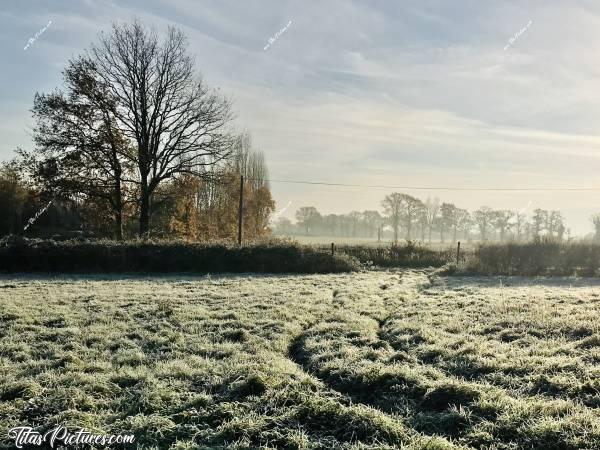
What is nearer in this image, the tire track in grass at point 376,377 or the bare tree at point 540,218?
the tire track in grass at point 376,377

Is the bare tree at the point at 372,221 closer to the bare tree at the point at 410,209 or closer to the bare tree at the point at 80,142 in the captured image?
the bare tree at the point at 410,209

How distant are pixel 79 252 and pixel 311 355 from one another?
20.2 m

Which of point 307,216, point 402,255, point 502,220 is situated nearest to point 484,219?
point 502,220

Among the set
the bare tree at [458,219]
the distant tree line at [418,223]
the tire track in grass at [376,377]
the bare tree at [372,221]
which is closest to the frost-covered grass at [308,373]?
the tire track in grass at [376,377]

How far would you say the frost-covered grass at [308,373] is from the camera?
4723 millimetres

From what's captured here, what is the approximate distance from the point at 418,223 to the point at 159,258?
8014cm

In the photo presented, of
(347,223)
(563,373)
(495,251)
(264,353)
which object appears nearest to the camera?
(563,373)

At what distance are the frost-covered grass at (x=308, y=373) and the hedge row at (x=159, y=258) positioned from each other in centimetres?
1269

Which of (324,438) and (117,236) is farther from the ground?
(117,236)

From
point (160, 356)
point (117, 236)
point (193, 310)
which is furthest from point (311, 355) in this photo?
point (117, 236)

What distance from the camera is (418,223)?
98.3 metres

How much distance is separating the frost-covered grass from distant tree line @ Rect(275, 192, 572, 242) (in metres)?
70.8

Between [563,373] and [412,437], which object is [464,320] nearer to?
[563,373]

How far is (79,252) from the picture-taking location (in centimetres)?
2427
